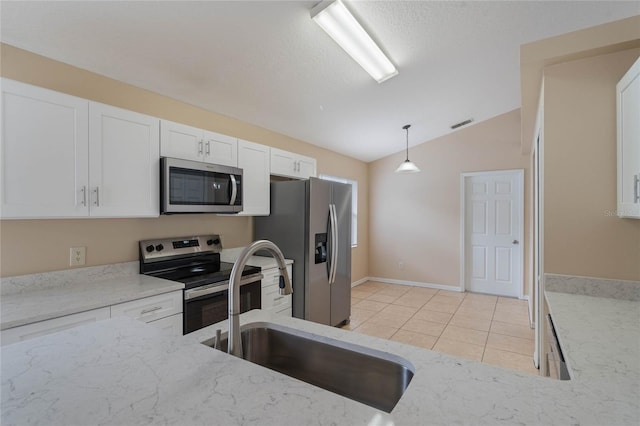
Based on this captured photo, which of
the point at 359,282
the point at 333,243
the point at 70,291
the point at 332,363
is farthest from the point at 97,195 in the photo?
the point at 359,282

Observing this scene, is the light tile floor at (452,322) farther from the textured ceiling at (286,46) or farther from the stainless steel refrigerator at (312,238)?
the textured ceiling at (286,46)

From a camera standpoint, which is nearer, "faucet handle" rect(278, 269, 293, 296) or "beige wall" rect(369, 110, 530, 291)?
"faucet handle" rect(278, 269, 293, 296)

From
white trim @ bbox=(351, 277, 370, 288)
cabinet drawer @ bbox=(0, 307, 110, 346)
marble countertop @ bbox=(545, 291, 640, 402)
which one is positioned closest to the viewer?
marble countertop @ bbox=(545, 291, 640, 402)

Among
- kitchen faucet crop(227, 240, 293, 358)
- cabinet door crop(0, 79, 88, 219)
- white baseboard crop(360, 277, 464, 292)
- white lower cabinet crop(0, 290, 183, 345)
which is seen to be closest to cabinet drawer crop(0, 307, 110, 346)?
white lower cabinet crop(0, 290, 183, 345)

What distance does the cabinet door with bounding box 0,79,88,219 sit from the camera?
1.64m

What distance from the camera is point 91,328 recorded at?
1.11 m

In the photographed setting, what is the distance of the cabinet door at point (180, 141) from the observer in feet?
7.76

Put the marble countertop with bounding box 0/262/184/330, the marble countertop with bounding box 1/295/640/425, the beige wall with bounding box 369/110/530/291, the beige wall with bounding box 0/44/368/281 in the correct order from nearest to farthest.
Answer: the marble countertop with bounding box 1/295/640/425 → the marble countertop with bounding box 0/262/184/330 → the beige wall with bounding box 0/44/368/281 → the beige wall with bounding box 369/110/530/291

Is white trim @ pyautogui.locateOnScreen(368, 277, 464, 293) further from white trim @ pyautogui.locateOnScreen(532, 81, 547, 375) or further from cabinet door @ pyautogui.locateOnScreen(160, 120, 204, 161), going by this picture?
cabinet door @ pyautogui.locateOnScreen(160, 120, 204, 161)

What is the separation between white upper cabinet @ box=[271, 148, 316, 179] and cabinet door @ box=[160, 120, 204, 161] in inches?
36.5

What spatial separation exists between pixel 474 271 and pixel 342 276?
111 inches

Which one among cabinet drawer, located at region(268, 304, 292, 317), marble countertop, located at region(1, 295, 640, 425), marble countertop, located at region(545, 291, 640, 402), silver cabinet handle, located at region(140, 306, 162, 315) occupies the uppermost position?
marble countertop, located at region(1, 295, 640, 425)

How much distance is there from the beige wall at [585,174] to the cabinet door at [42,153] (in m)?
2.90

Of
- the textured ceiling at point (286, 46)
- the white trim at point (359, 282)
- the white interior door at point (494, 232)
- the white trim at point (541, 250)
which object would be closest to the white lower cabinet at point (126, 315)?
the textured ceiling at point (286, 46)
